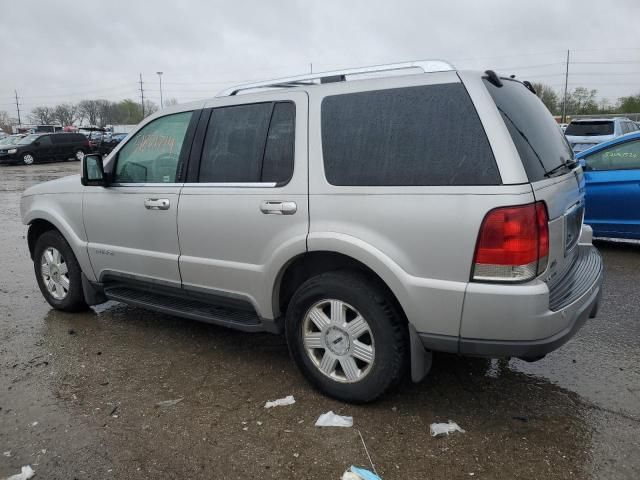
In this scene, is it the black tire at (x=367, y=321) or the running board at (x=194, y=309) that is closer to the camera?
the black tire at (x=367, y=321)

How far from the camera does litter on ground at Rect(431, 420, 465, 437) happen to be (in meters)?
2.99

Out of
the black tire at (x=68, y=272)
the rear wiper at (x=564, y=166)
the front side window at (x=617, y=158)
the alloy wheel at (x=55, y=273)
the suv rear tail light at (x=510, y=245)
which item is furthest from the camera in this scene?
the front side window at (x=617, y=158)

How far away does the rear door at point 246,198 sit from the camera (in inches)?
130

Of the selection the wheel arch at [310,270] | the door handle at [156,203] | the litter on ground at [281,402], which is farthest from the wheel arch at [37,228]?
the litter on ground at [281,402]

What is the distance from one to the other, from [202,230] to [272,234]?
626mm

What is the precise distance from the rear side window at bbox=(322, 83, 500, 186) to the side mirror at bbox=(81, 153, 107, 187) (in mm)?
2080

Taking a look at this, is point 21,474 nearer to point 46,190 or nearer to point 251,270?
point 251,270

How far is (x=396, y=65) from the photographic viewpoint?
10.5ft

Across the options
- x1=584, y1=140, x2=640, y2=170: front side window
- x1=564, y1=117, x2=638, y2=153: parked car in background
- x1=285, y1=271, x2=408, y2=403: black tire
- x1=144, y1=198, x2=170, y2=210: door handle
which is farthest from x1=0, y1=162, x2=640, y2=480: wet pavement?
x1=564, y1=117, x2=638, y2=153: parked car in background

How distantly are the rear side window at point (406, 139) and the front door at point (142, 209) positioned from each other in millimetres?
1343

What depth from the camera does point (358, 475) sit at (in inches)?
103

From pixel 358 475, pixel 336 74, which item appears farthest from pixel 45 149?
pixel 358 475

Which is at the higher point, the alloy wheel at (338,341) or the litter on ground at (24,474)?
the alloy wheel at (338,341)

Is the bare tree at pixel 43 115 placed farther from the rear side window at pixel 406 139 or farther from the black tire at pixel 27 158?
the rear side window at pixel 406 139
